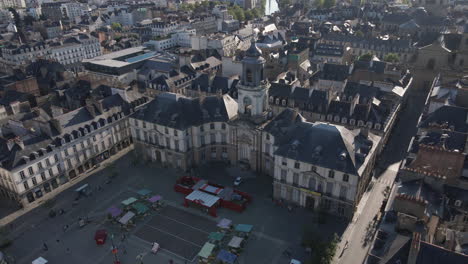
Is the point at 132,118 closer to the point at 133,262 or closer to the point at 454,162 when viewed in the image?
the point at 133,262

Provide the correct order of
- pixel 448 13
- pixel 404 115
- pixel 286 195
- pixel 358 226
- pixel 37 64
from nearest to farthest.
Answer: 1. pixel 358 226
2. pixel 286 195
3. pixel 404 115
4. pixel 37 64
5. pixel 448 13

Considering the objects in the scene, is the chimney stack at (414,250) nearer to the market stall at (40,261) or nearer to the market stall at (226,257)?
the market stall at (226,257)

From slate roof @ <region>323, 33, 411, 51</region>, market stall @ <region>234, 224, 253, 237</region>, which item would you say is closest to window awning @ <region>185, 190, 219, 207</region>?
market stall @ <region>234, 224, 253, 237</region>

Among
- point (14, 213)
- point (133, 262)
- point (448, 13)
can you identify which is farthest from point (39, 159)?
point (448, 13)

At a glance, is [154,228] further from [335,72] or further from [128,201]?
[335,72]

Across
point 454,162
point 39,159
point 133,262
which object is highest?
point 454,162

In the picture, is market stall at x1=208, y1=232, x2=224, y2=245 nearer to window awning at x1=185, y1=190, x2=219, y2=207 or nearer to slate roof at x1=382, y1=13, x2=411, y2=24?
window awning at x1=185, y1=190, x2=219, y2=207
